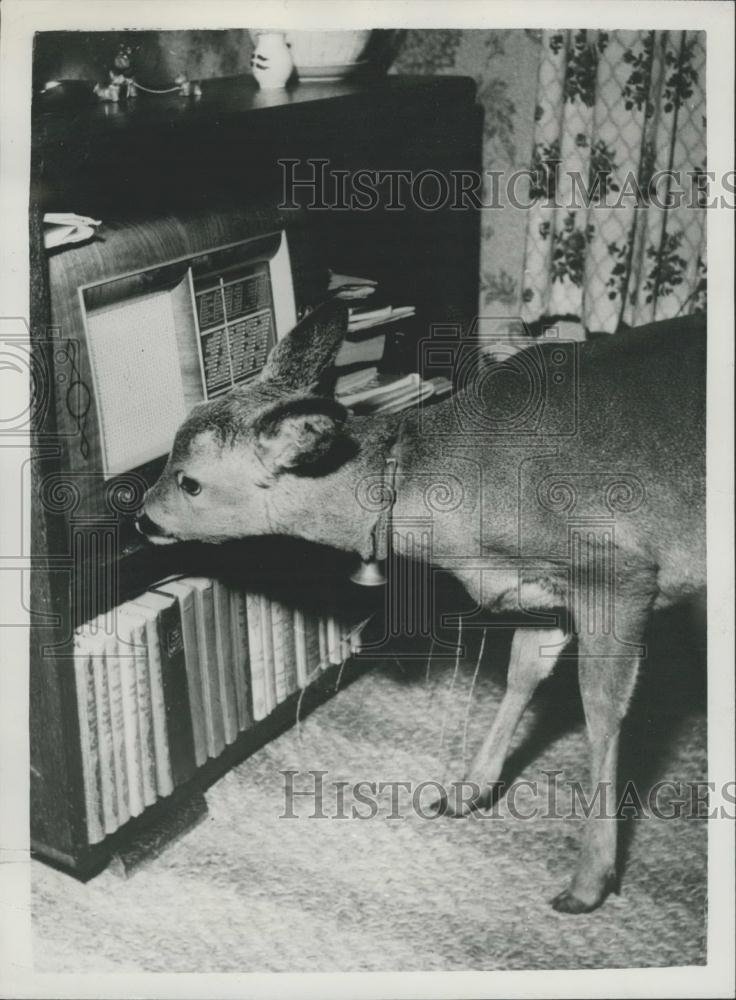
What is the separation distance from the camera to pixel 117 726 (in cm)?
169

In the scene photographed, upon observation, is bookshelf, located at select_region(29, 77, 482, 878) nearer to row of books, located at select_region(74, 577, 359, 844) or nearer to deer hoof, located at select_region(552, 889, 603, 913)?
row of books, located at select_region(74, 577, 359, 844)

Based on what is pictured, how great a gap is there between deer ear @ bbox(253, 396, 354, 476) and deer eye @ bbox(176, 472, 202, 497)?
5.1 inches

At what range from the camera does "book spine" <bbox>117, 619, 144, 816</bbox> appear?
Result: 5.46 ft

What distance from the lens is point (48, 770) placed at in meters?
1.62

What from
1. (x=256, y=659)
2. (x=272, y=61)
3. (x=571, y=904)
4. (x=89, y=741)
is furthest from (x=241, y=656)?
(x=272, y=61)

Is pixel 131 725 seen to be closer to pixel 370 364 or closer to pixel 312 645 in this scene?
pixel 312 645

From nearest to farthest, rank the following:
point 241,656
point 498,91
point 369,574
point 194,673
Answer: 1. point 369,574
2. point 194,673
3. point 241,656
4. point 498,91

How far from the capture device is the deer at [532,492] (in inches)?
Result: 65.4

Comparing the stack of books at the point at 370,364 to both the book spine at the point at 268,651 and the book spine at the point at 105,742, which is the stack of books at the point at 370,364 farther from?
the book spine at the point at 105,742
